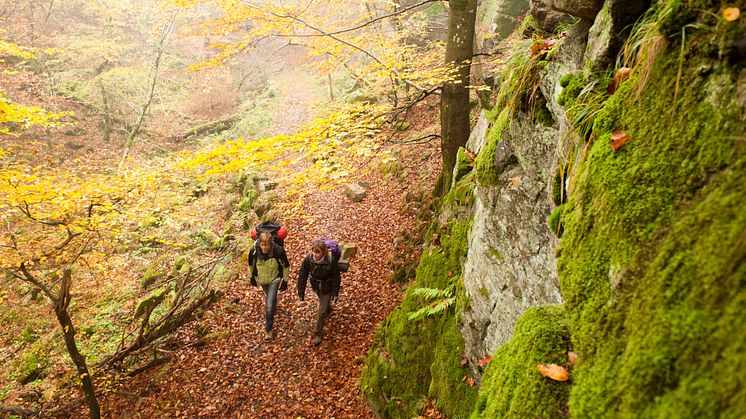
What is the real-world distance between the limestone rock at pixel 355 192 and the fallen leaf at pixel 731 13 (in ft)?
36.5

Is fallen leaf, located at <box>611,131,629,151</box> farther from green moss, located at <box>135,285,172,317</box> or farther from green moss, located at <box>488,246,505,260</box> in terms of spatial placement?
green moss, located at <box>135,285,172,317</box>

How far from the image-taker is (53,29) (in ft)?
72.0

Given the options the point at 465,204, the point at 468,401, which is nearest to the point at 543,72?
the point at 465,204

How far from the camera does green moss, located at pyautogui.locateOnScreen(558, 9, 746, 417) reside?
1.15 metres

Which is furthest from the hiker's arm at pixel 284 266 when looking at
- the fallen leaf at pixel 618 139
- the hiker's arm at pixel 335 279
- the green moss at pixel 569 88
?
the fallen leaf at pixel 618 139

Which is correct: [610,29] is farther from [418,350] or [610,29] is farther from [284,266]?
[284,266]

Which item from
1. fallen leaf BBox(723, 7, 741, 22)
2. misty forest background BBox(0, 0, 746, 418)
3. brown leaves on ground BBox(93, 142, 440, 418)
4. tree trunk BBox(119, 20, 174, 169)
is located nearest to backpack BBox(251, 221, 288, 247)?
misty forest background BBox(0, 0, 746, 418)

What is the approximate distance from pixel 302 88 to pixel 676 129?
1175 inches

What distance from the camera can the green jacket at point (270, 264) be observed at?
22.8 ft

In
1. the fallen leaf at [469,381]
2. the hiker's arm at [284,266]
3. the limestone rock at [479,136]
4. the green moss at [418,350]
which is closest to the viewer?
the fallen leaf at [469,381]

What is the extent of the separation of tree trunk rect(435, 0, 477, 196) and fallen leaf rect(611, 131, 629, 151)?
15.1ft

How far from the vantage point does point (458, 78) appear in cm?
674

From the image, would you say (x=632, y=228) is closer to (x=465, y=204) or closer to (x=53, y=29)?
(x=465, y=204)

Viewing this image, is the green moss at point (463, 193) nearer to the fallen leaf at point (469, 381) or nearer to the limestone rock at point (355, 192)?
the fallen leaf at point (469, 381)
